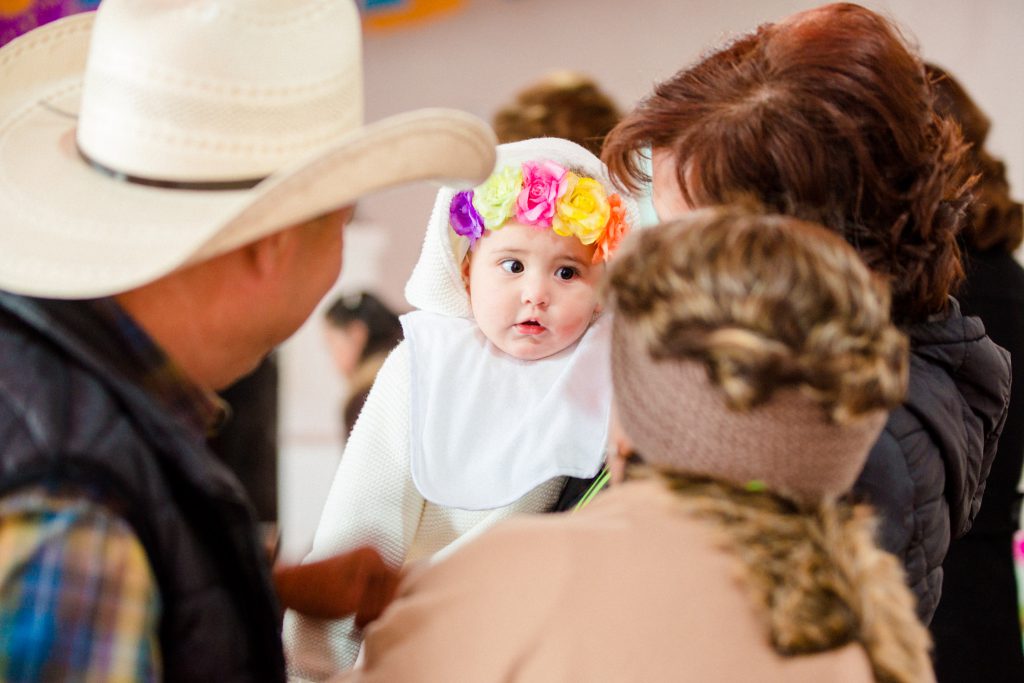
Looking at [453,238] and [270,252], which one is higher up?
[270,252]

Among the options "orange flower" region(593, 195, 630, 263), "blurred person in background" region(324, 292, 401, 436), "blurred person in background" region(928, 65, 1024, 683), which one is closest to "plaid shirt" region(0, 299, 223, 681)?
"orange flower" region(593, 195, 630, 263)

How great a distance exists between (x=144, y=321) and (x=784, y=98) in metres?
0.90

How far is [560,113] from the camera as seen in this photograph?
2857 mm

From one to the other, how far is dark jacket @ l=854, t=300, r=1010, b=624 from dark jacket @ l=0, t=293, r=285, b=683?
746 mm

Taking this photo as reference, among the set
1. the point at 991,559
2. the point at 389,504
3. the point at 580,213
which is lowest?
the point at 991,559

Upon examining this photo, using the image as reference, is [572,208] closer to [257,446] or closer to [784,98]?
[784,98]

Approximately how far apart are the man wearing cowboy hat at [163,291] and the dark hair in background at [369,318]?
3.00 meters

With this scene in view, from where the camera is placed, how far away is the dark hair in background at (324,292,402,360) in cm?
431

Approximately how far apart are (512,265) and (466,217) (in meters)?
0.12

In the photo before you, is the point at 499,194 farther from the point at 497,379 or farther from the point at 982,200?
the point at 982,200

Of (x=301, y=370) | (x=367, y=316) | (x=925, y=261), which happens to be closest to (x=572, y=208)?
(x=925, y=261)

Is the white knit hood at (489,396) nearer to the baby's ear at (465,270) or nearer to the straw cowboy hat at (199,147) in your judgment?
the baby's ear at (465,270)

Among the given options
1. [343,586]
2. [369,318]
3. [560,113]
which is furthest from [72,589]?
[369,318]

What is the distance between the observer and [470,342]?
6.56ft
